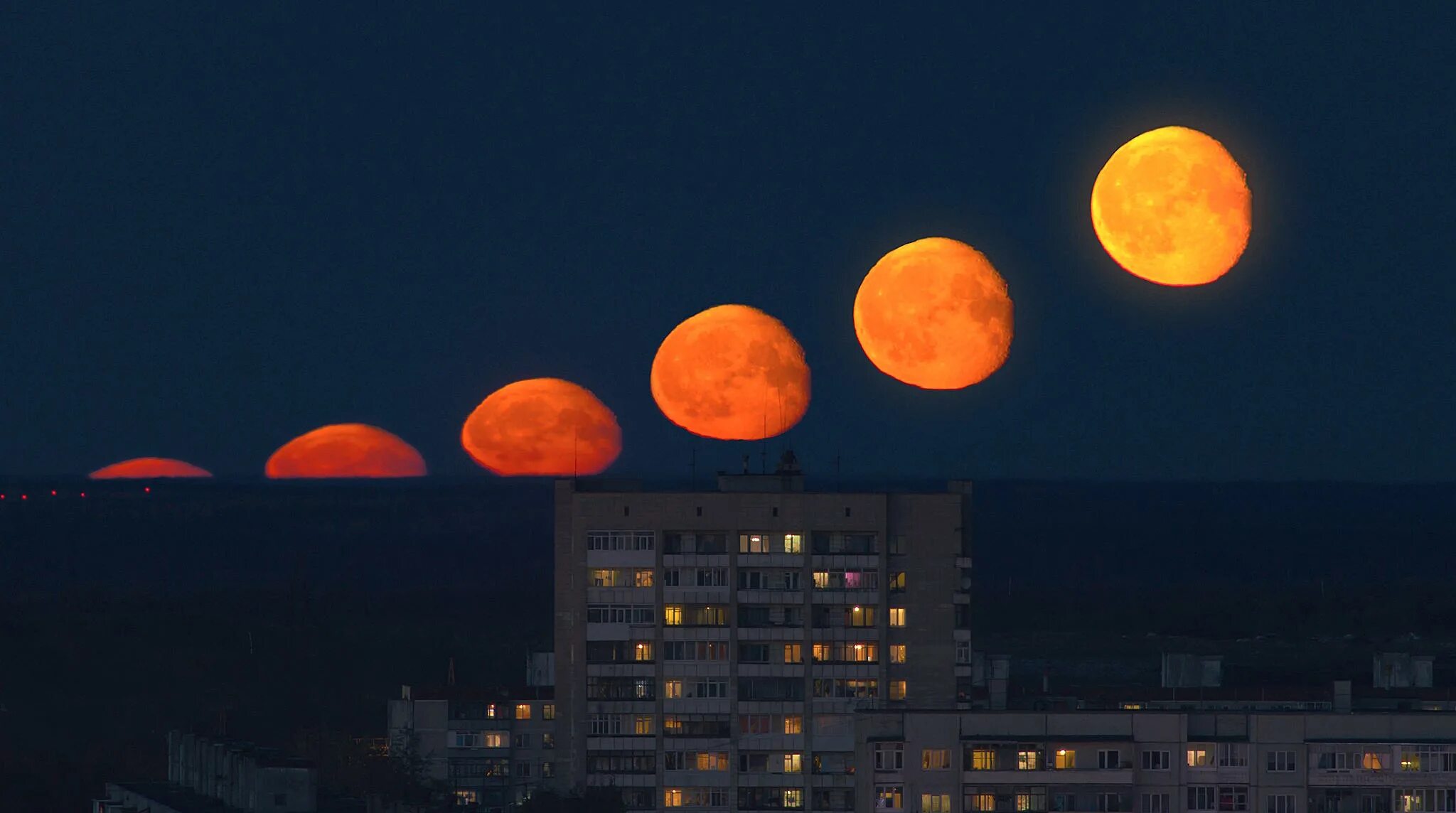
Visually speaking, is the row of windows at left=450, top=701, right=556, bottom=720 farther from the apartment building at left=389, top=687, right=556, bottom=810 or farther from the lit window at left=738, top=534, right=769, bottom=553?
the lit window at left=738, top=534, right=769, bottom=553

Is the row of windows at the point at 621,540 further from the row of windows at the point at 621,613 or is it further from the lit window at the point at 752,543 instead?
the lit window at the point at 752,543

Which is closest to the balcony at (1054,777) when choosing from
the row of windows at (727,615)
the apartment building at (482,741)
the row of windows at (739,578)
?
the row of windows at (727,615)

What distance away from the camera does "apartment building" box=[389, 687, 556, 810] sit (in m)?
85.4

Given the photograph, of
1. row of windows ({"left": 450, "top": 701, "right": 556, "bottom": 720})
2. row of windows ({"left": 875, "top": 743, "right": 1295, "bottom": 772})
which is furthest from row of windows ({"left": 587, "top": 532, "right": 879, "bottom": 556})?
row of windows ({"left": 875, "top": 743, "right": 1295, "bottom": 772})

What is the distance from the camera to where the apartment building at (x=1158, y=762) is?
2488 inches

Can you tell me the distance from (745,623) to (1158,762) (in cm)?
1994

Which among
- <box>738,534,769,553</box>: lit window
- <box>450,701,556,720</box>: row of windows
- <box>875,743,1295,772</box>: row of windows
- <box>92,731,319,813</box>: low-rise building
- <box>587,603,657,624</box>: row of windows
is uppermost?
<box>738,534,769,553</box>: lit window

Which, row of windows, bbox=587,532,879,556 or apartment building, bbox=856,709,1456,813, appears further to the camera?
row of windows, bbox=587,532,879,556

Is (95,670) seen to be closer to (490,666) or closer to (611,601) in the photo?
(490,666)

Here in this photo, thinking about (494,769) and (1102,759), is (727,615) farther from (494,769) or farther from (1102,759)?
(1102,759)

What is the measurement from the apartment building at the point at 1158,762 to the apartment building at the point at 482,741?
22920mm

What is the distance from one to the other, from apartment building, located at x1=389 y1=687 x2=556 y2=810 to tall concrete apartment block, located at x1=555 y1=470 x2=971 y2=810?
5.25 meters

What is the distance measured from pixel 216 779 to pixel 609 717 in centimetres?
1385

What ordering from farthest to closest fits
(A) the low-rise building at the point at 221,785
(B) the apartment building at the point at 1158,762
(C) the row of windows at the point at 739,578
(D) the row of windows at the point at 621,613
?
(C) the row of windows at the point at 739,578 → (D) the row of windows at the point at 621,613 → (A) the low-rise building at the point at 221,785 → (B) the apartment building at the point at 1158,762
